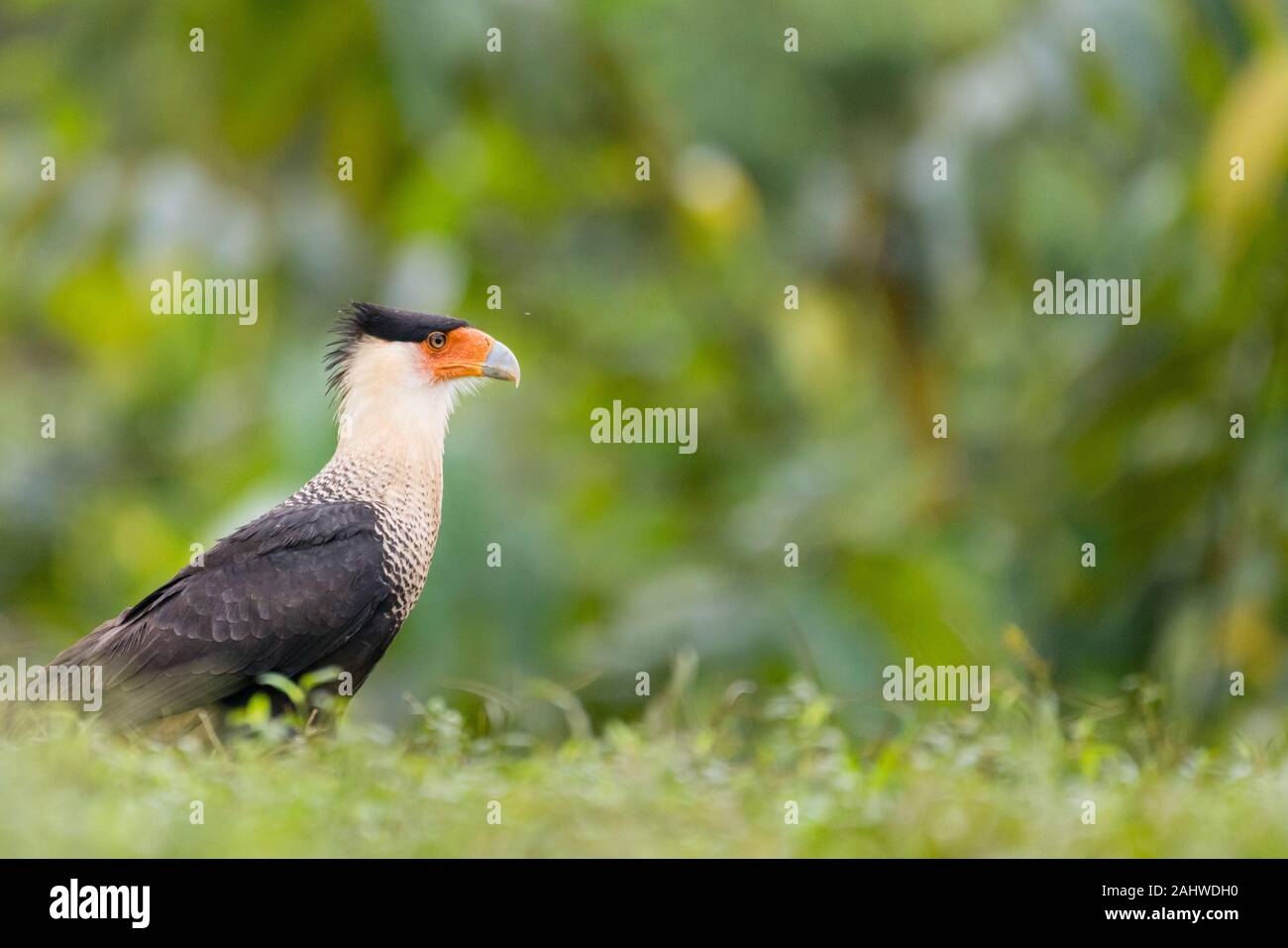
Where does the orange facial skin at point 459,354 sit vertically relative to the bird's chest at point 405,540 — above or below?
above

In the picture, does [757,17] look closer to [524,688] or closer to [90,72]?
[90,72]

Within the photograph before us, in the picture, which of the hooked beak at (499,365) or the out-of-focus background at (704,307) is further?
the out-of-focus background at (704,307)

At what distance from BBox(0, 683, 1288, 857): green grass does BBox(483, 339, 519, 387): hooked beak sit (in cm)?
105

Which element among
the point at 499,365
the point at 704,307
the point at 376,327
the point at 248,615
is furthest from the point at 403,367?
the point at 704,307

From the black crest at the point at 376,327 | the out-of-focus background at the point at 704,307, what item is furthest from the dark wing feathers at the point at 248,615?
the out-of-focus background at the point at 704,307

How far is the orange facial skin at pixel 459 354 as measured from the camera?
4969mm

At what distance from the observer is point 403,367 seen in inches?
194

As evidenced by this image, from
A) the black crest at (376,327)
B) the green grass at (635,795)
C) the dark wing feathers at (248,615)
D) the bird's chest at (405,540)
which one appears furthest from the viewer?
the black crest at (376,327)

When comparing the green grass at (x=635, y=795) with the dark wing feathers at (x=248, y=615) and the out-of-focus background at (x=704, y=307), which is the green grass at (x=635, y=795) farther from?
the out-of-focus background at (x=704, y=307)

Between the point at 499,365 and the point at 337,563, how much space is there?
0.79 meters

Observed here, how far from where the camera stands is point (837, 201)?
38.7 feet

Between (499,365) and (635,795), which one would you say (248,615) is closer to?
(499,365)

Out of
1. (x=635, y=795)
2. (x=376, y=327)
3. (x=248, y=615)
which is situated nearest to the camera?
(x=635, y=795)

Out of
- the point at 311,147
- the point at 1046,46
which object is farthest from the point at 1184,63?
the point at 311,147
